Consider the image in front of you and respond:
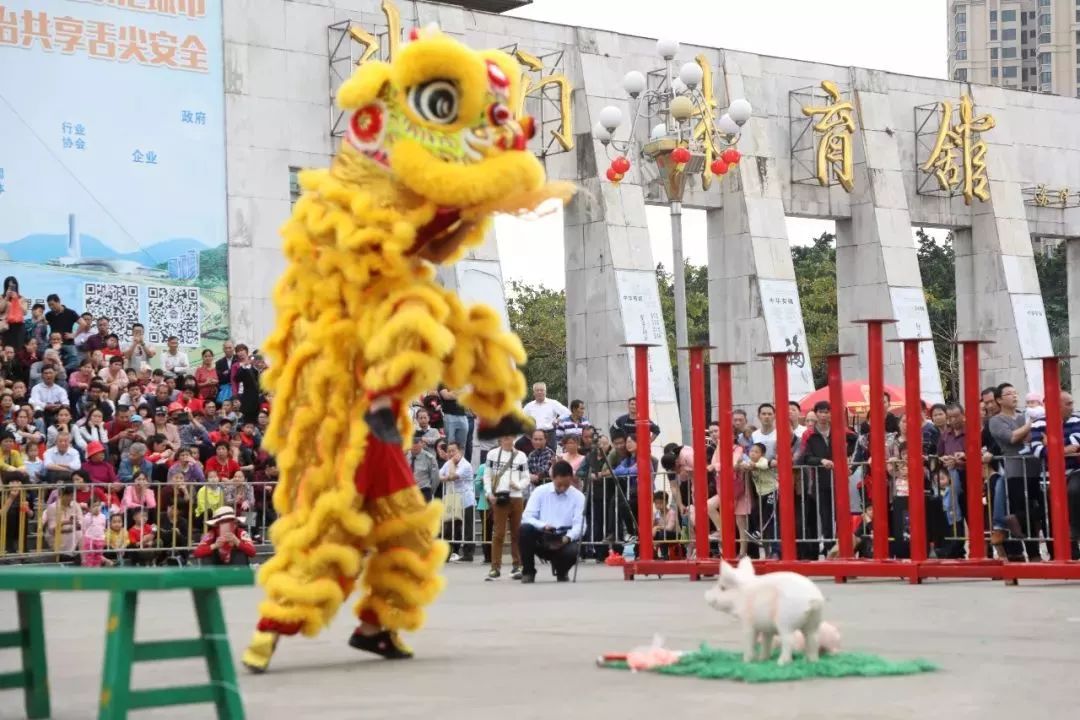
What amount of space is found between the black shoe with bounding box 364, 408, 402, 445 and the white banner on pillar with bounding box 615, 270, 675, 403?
66.3 feet

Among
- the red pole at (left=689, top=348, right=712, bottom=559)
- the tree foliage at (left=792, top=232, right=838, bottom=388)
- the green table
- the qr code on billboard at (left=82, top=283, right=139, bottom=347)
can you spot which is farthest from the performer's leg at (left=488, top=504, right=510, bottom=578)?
the tree foliage at (left=792, top=232, right=838, bottom=388)

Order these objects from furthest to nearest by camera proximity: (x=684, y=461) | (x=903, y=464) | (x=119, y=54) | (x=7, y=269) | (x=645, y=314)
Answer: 1. (x=645, y=314)
2. (x=119, y=54)
3. (x=7, y=269)
4. (x=684, y=461)
5. (x=903, y=464)

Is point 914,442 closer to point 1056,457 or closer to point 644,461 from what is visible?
point 1056,457

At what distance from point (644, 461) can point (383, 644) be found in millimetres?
6561

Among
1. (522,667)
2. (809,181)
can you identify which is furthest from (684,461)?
(809,181)

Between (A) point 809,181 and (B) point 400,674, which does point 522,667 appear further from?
(A) point 809,181

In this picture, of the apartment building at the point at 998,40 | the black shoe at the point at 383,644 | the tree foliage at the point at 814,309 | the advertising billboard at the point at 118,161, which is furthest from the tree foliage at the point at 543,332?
the apartment building at the point at 998,40

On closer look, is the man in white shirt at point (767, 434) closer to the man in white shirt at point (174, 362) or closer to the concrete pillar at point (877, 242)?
the man in white shirt at point (174, 362)

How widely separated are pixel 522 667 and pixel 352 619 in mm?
3332

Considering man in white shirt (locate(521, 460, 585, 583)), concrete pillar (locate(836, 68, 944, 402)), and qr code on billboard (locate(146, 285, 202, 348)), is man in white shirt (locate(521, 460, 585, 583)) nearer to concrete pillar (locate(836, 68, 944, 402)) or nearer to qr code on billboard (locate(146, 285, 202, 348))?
qr code on billboard (locate(146, 285, 202, 348))

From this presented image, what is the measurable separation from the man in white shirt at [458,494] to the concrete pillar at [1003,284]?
16524 millimetres

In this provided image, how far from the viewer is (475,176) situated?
7.68 metres

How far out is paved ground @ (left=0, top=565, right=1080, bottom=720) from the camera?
6.38 m

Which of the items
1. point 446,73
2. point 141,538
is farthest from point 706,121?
point 446,73
